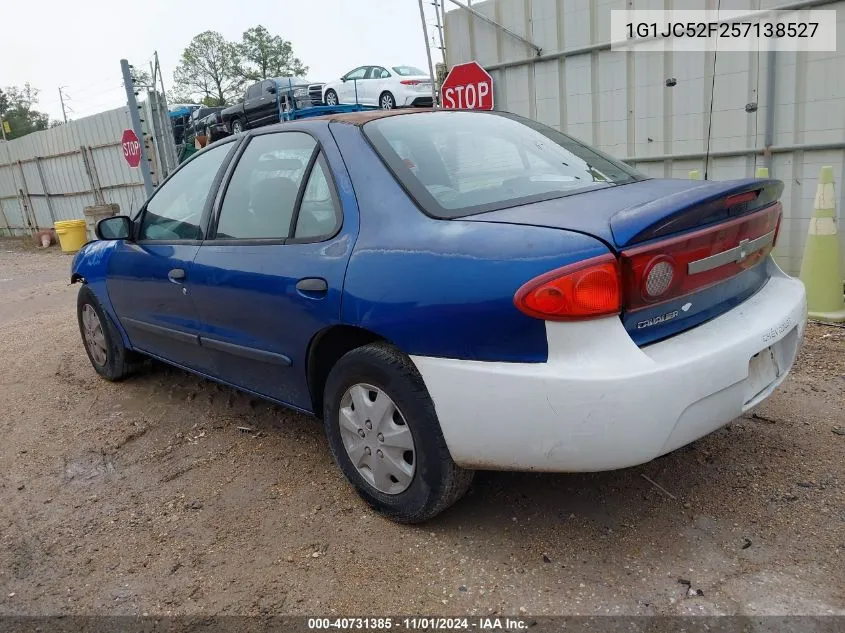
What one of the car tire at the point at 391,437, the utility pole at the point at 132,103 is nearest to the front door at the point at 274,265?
the car tire at the point at 391,437

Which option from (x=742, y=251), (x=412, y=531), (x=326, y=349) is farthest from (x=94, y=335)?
(x=742, y=251)

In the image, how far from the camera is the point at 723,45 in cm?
541

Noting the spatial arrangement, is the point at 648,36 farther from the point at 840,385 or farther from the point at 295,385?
the point at 295,385

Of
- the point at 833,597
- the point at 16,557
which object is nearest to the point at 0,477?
the point at 16,557

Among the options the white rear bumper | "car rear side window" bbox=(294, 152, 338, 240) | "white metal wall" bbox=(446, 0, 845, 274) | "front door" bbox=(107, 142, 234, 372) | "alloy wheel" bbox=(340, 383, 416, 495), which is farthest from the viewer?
"white metal wall" bbox=(446, 0, 845, 274)

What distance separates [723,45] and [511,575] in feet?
16.0

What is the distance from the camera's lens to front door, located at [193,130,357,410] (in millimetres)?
2668

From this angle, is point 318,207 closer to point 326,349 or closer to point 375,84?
point 326,349

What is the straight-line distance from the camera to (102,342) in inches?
182

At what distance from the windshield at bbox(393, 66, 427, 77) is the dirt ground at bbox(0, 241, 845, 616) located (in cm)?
1430

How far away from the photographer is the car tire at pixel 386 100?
1641 cm

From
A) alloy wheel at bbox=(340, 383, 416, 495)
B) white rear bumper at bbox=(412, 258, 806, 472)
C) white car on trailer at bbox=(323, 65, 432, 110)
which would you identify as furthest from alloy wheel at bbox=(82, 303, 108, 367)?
white car on trailer at bbox=(323, 65, 432, 110)

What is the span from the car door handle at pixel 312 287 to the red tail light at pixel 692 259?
1.14 m

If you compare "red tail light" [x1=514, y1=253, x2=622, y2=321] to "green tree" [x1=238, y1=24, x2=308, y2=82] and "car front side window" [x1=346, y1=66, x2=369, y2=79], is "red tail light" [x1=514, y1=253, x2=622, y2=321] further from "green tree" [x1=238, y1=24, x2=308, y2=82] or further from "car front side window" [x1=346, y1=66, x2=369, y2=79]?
"green tree" [x1=238, y1=24, x2=308, y2=82]
